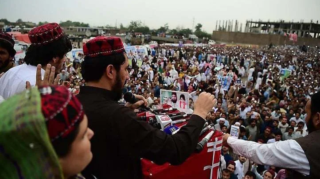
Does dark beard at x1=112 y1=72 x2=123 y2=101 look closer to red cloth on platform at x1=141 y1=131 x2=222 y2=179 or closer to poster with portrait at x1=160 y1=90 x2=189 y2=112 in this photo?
red cloth on platform at x1=141 y1=131 x2=222 y2=179

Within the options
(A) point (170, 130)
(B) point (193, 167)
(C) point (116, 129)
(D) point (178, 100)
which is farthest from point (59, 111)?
(D) point (178, 100)

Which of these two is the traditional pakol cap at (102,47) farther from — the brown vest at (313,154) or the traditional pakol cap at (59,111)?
the brown vest at (313,154)

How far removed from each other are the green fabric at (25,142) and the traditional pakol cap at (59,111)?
0.02 m

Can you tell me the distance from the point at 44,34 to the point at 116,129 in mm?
1044

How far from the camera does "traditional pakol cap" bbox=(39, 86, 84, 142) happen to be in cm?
75

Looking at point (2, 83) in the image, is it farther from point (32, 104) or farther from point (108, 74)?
point (32, 104)

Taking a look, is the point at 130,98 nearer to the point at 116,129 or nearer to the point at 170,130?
the point at 170,130

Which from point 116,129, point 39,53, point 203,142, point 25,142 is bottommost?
point 203,142

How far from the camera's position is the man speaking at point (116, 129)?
1.21 metres

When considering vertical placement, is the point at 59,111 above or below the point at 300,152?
above

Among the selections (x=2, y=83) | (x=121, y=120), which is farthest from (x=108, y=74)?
(x=2, y=83)

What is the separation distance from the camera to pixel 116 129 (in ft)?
3.97

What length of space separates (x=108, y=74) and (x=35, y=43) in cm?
82

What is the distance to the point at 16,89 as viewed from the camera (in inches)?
68.0
